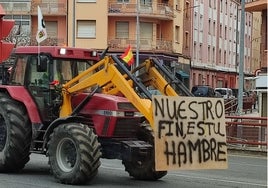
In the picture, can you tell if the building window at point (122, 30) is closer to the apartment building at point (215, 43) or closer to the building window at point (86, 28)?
the building window at point (86, 28)

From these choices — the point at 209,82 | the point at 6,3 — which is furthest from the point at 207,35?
the point at 6,3

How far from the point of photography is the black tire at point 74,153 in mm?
10180

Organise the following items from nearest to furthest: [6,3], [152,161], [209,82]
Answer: [152,161] < [6,3] < [209,82]

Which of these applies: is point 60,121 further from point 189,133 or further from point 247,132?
point 247,132

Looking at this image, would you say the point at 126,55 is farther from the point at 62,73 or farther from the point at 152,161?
the point at 152,161

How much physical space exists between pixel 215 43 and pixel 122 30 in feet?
70.0

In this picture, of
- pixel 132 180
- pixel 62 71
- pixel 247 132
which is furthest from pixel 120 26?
pixel 132 180

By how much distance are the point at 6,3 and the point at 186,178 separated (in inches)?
1935

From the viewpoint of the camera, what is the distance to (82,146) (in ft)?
33.3

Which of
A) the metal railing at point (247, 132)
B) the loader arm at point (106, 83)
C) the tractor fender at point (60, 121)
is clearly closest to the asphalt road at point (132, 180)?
the tractor fender at point (60, 121)

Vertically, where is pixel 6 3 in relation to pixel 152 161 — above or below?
above

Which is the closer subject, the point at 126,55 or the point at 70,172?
the point at 70,172

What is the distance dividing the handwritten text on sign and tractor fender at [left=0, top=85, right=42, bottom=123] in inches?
109

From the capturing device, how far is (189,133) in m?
10.1
